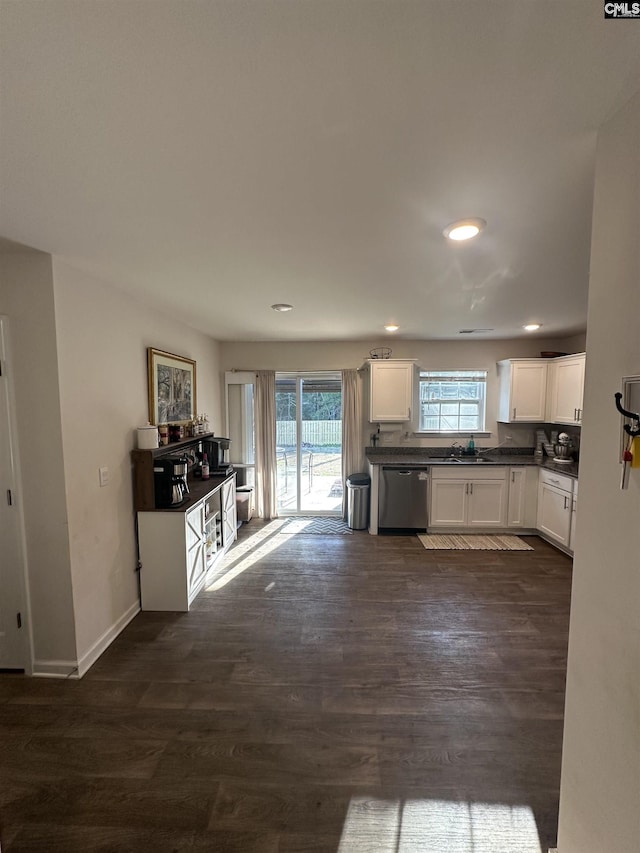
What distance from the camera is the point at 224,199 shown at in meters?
1.42

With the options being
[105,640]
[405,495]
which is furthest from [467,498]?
[105,640]

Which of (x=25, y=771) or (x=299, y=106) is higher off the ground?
(x=299, y=106)

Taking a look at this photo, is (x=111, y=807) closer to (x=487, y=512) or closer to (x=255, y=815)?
(x=255, y=815)

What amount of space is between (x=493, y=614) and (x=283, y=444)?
11.0 ft

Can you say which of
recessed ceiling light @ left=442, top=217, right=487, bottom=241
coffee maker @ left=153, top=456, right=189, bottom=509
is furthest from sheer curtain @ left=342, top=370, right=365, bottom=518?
recessed ceiling light @ left=442, top=217, right=487, bottom=241

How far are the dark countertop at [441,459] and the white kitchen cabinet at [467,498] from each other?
5.4 inches

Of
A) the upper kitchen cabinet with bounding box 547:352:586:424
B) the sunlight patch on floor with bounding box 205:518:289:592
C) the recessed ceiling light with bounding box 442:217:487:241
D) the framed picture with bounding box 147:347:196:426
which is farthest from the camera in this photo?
the upper kitchen cabinet with bounding box 547:352:586:424

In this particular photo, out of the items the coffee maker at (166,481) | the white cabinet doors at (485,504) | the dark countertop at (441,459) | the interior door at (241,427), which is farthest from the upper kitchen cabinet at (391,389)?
the coffee maker at (166,481)

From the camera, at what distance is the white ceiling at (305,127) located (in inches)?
30.1

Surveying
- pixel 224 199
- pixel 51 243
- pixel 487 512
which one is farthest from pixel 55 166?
pixel 487 512

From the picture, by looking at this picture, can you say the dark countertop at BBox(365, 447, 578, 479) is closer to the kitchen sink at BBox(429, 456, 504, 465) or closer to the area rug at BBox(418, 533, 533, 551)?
the kitchen sink at BBox(429, 456, 504, 465)

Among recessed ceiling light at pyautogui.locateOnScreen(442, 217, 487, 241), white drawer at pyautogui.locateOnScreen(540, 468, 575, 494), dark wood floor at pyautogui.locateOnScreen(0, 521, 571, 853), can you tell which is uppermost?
recessed ceiling light at pyautogui.locateOnScreen(442, 217, 487, 241)

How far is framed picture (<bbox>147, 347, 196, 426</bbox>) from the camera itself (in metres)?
3.09

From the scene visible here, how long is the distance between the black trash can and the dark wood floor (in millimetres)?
1627
